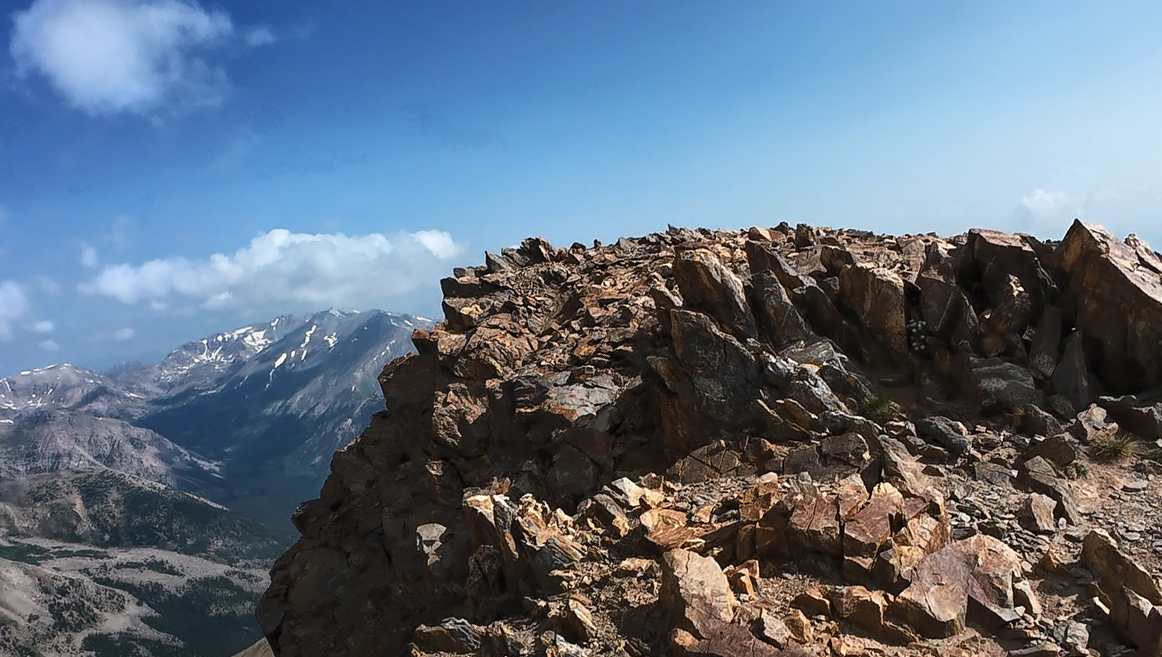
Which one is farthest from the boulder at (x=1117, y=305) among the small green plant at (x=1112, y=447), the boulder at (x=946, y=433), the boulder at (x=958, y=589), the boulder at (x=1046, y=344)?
the boulder at (x=958, y=589)

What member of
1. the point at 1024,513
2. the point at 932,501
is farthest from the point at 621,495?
the point at 1024,513

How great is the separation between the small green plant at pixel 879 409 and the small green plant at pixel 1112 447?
239 inches

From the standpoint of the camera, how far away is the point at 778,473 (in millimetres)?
22109

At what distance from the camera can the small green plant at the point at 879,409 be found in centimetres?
2406

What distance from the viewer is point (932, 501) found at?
60.3 ft

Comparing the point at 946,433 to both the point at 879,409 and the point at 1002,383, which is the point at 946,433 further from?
→ the point at 1002,383

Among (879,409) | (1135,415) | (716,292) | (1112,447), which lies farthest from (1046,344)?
(716,292)

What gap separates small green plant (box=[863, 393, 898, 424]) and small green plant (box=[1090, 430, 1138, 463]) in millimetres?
6070

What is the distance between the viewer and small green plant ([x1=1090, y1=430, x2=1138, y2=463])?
20927 millimetres

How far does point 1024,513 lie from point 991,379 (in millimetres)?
8020

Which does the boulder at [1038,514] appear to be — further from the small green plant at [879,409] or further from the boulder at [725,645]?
the boulder at [725,645]

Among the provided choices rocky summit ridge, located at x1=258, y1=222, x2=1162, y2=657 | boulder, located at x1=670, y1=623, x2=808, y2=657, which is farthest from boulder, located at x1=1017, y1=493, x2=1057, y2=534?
boulder, located at x1=670, y1=623, x2=808, y2=657

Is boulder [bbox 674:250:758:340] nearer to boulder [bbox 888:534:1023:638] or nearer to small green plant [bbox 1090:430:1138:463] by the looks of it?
small green plant [bbox 1090:430:1138:463]

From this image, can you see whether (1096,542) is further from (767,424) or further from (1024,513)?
(767,424)
